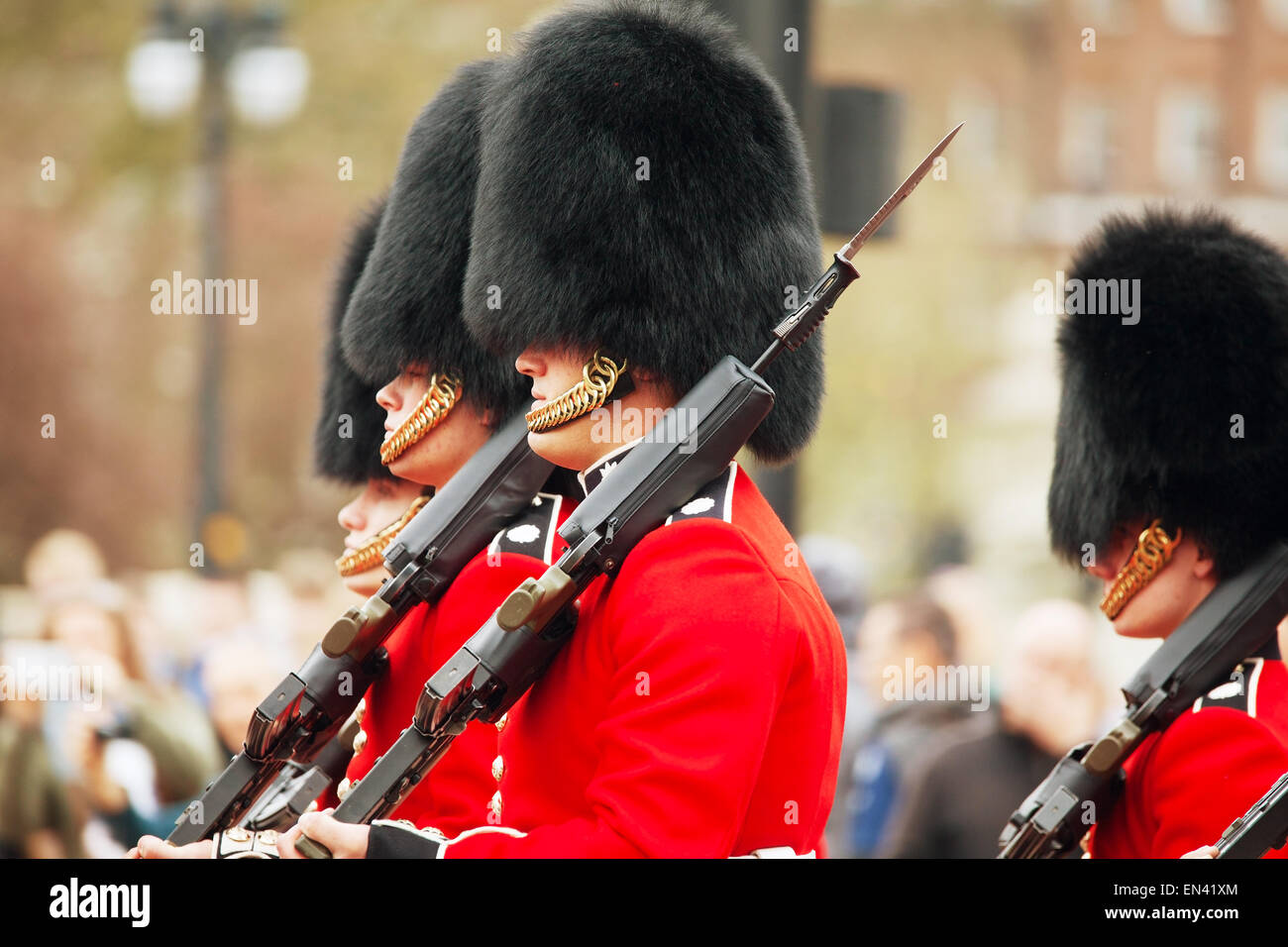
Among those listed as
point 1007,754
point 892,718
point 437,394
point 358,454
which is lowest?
point 892,718

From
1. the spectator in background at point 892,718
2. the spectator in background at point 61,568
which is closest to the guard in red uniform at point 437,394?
the spectator in background at point 892,718

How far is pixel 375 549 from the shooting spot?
384 cm

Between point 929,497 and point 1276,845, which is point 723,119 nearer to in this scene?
point 1276,845

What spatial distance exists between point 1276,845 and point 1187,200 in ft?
5.18

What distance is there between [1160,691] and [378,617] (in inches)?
55.3

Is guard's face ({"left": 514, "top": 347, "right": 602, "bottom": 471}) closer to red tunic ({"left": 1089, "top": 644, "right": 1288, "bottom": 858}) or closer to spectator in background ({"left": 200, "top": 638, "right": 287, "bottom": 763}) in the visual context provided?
red tunic ({"left": 1089, "top": 644, "right": 1288, "bottom": 858})

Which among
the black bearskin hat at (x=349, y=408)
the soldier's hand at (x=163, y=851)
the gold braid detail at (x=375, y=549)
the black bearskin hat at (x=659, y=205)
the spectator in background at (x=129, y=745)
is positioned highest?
the black bearskin hat at (x=659, y=205)

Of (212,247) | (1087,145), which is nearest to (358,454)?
(212,247)

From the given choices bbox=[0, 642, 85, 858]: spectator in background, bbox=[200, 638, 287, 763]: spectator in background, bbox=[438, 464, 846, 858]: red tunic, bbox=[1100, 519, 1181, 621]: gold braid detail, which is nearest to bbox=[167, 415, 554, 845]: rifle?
bbox=[438, 464, 846, 858]: red tunic

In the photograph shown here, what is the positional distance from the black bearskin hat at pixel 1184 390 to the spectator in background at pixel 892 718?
2678mm

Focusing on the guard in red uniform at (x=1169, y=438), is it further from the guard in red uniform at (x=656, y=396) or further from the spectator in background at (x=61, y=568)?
the spectator in background at (x=61, y=568)

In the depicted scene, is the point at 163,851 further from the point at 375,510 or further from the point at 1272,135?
the point at 1272,135

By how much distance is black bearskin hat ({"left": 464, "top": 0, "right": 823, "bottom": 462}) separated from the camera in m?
2.90

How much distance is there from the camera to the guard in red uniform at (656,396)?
2.42 m
